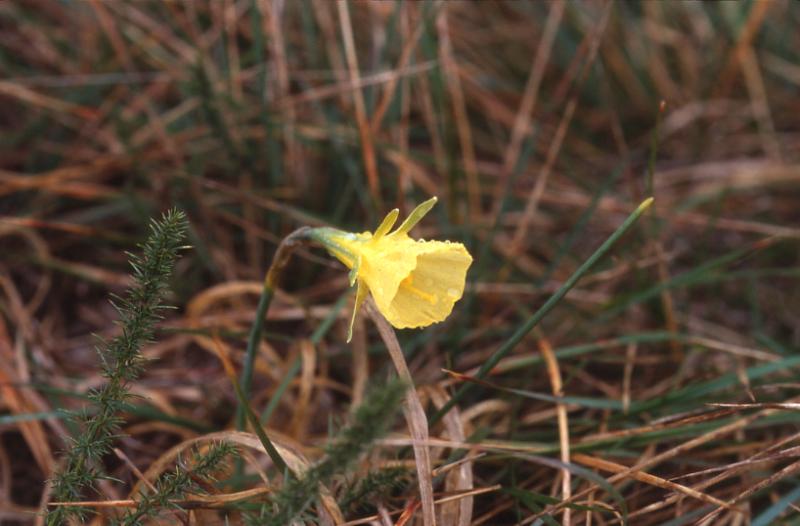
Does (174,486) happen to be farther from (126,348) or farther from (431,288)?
(431,288)

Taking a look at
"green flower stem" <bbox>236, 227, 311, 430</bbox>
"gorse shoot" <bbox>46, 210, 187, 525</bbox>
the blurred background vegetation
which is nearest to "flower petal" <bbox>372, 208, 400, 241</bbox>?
"green flower stem" <bbox>236, 227, 311, 430</bbox>

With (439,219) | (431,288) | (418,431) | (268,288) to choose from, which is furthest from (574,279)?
(439,219)

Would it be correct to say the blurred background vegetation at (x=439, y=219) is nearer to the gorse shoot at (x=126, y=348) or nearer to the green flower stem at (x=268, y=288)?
the green flower stem at (x=268, y=288)

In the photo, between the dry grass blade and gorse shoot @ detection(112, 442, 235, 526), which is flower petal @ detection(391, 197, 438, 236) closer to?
the dry grass blade

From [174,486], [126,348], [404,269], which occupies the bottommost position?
[174,486]

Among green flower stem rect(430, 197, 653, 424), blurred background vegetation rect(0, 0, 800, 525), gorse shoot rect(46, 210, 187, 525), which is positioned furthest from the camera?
blurred background vegetation rect(0, 0, 800, 525)

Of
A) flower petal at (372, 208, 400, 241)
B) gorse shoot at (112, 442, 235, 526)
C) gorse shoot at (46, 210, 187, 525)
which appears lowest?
gorse shoot at (112, 442, 235, 526)

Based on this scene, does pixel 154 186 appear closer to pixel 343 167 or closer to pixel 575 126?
pixel 343 167
